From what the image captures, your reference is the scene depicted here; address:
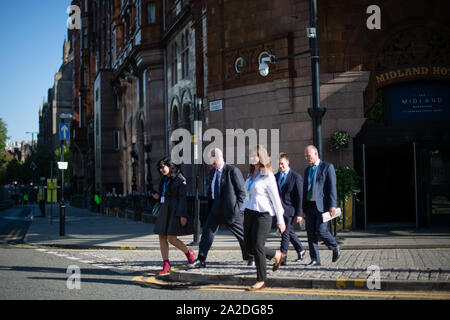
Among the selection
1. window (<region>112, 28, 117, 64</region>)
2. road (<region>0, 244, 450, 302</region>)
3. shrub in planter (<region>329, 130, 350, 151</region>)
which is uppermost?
window (<region>112, 28, 117, 64</region>)

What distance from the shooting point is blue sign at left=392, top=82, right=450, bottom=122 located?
55.6 feet

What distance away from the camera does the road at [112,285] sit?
284 inches

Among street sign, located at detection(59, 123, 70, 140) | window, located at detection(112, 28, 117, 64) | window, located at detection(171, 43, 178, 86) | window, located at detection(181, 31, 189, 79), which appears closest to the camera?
street sign, located at detection(59, 123, 70, 140)

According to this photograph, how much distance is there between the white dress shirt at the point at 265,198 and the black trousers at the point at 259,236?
9 cm

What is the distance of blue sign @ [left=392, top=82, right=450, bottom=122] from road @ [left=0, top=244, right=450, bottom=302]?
8816 mm

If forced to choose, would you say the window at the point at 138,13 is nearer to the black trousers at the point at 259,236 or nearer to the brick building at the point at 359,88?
the brick building at the point at 359,88

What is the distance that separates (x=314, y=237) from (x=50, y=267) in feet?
16.6

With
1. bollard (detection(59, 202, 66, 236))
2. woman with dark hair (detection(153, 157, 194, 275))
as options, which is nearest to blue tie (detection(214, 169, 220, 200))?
woman with dark hair (detection(153, 157, 194, 275))

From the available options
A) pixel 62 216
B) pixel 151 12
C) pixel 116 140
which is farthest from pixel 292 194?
pixel 116 140

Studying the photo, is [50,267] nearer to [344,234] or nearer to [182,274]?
[182,274]

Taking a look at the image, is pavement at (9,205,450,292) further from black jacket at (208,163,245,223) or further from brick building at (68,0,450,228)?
brick building at (68,0,450,228)
